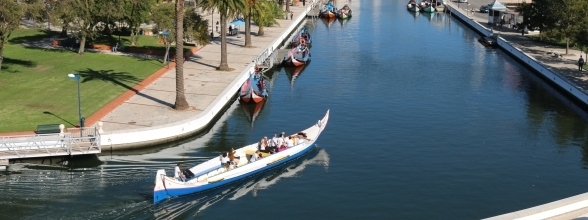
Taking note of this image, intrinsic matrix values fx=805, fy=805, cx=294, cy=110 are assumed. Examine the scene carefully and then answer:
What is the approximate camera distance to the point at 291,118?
5819cm

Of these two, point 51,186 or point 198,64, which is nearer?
point 51,186

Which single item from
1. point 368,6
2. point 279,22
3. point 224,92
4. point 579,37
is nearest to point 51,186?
point 224,92

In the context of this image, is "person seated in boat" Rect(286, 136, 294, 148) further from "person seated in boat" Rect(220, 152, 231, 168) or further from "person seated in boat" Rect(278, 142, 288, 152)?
"person seated in boat" Rect(220, 152, 231, 168)

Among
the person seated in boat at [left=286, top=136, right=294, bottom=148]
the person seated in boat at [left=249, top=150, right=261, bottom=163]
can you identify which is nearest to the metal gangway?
the person seated in boat at [left=249, top=150, right=261, bottom=163]

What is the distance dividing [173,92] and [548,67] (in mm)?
35705

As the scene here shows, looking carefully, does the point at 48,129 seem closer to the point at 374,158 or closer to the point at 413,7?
the point at 374,158

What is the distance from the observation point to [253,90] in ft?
203

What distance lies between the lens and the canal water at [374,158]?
40688 millimetres

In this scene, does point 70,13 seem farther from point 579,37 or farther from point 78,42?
point 579,37

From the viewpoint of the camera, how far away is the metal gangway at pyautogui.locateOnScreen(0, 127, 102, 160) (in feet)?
151

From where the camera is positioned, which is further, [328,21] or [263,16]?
[328,21]

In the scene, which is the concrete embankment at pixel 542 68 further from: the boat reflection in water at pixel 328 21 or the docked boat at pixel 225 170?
the docked boat at pixel 225 170

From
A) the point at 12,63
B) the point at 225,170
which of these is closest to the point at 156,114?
the point at 225,170

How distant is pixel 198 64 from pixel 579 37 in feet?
108
